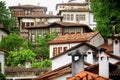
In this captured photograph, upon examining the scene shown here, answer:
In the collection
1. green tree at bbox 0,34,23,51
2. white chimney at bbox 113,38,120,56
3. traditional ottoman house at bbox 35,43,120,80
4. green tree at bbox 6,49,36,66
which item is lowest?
green tree at bbox 6,49,36,66

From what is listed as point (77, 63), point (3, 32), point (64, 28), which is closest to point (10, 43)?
point (3, 32)

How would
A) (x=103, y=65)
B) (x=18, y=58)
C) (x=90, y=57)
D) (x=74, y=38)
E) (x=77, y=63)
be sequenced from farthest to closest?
(x=18, y=58)
(x=74, y=38)
(x=90, y=57)
(x=77, y=63)
(x=103, y=65)

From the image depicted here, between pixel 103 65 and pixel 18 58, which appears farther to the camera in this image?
pixel 18 58

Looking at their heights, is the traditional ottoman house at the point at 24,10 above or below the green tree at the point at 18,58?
above

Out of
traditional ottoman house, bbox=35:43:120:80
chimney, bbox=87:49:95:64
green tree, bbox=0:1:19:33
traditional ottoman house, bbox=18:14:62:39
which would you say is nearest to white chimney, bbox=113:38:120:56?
chimney, bbox=87:49:95:64

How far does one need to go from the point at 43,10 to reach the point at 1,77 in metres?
62.1

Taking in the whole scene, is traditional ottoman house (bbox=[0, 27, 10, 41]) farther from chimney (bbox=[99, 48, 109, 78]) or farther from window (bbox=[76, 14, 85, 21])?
chimney (bbox=[99, 48, 109, 78])

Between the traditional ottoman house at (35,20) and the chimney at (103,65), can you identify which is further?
the traditional ottoman house at (35,20)

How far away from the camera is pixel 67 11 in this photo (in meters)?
90.8

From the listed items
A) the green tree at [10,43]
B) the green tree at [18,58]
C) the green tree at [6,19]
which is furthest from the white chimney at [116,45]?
the green tree at [6,19]

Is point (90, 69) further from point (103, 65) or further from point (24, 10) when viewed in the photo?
point (24, 10)

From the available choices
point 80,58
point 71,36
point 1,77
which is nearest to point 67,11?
point 71,36

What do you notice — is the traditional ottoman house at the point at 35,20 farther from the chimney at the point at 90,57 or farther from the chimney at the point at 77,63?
the chimney at the point at 77,63

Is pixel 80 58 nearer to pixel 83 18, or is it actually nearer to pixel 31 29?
pixel 31 29
